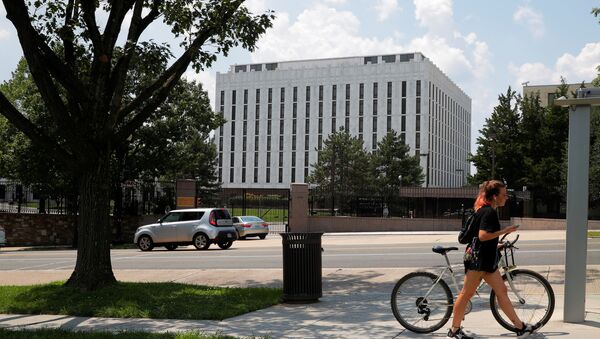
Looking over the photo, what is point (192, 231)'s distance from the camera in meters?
23.3

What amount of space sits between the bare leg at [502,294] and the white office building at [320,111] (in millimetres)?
98162

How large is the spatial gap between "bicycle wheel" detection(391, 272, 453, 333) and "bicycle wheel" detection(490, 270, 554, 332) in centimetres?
53

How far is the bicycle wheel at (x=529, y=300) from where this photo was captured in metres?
7.00

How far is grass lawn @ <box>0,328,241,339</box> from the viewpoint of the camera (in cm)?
702

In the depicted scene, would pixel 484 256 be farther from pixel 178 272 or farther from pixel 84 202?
pixel 178 272

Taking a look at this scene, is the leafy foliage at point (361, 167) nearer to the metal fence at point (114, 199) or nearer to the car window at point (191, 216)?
the metal fence at point (114, 199)

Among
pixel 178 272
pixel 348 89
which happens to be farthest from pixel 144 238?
pixel 348 89

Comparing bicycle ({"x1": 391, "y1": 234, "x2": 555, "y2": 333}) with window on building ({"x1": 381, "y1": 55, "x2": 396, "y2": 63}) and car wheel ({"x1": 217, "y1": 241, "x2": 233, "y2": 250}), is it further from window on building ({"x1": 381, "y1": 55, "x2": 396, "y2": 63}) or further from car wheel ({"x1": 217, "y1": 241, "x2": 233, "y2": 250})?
window on building ({"x1": 381, "y1": 55, "x2": 396, "y2": 63})

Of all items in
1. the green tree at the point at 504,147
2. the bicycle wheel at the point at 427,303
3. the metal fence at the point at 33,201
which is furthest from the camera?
the green tree at the point at 504,147

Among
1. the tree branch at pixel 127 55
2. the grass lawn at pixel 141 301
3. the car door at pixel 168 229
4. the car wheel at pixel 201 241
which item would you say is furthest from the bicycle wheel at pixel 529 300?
the car door at pixel 168 229

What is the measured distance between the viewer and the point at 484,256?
260 inches

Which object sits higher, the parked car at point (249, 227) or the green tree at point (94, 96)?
the green tree at point (94, 96)

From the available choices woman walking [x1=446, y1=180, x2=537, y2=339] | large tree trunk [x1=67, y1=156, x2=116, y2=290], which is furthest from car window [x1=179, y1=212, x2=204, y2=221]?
woman walking [x1=446, y1=180, x2=537, y2=339]

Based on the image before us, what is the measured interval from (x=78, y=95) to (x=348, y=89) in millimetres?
98269
